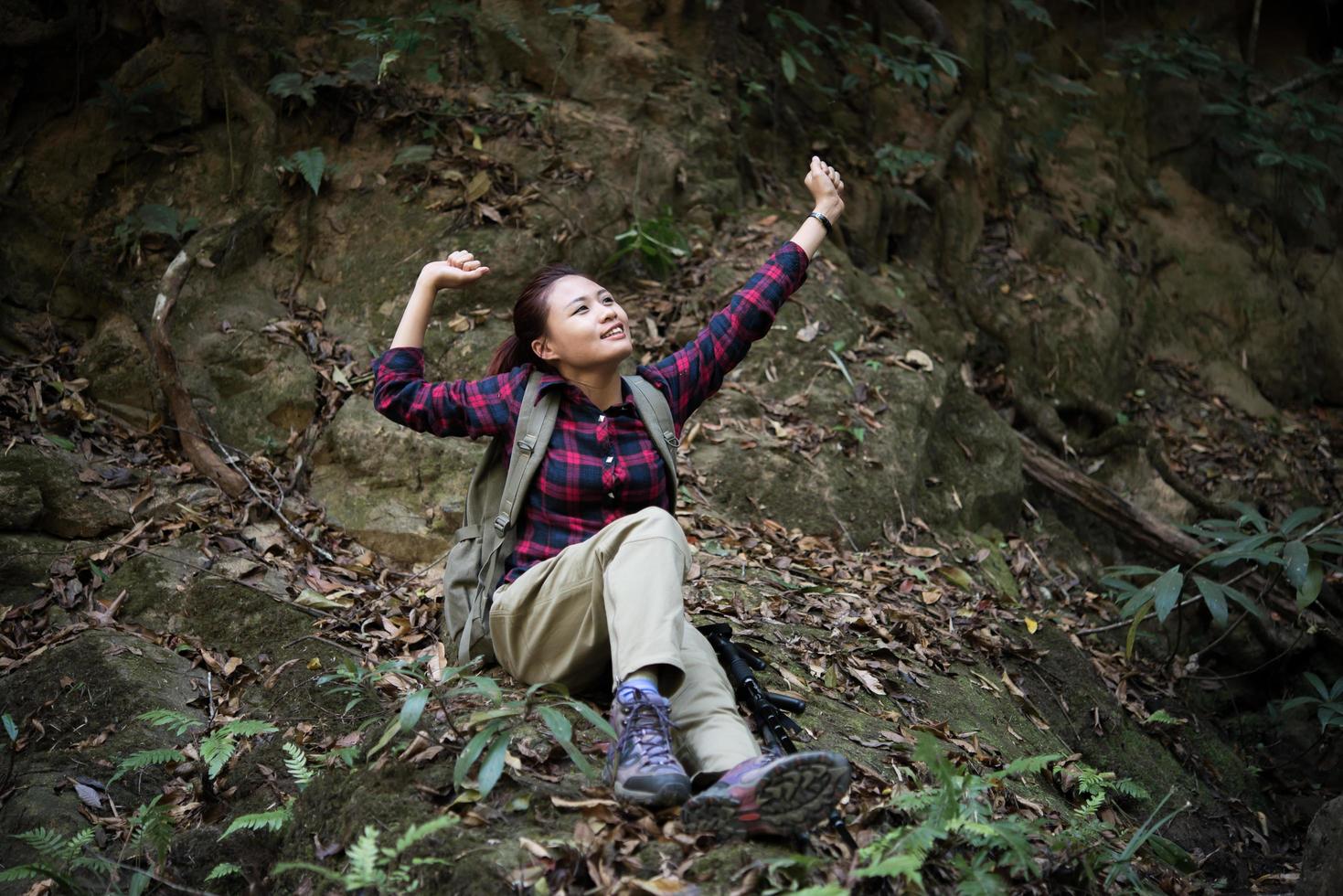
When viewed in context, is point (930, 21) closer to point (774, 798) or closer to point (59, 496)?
point (59, 496)

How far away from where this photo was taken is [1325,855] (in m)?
3.58

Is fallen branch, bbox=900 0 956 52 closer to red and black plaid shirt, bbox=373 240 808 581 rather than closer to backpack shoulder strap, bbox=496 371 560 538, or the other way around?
red and black plaid shirt, bbox=373 240 808 581

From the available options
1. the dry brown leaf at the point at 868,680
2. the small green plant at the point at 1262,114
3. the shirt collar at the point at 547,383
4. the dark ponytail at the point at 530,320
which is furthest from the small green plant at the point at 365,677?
the small green plant at the point at 1262,114

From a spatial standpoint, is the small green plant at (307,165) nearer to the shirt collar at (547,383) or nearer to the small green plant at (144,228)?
the small green plant at (144,228)

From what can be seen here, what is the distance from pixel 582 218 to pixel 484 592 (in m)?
3.97

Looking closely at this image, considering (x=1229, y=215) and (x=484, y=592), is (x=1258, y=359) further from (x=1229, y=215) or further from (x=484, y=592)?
(x=484, y=592)

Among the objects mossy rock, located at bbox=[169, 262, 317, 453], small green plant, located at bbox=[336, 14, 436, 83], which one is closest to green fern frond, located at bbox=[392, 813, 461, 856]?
mossy rock, located at bbox=[169, 262, 317, 453]

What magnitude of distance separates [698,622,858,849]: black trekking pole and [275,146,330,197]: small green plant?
4.27 meters

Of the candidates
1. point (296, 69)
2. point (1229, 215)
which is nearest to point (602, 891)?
point (296, 69)

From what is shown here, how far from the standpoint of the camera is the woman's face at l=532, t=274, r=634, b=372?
380cm

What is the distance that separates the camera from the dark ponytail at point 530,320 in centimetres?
393

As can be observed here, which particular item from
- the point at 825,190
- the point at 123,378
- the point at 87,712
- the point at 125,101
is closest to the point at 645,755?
the point at 825,190

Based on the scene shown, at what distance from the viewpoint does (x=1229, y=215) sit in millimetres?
10836

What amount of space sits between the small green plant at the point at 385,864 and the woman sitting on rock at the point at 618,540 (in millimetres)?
560
